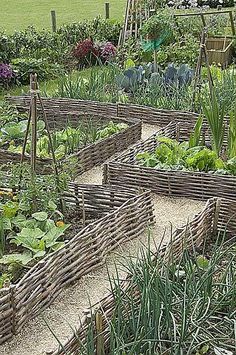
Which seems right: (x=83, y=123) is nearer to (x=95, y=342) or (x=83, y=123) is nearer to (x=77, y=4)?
(x=95, y=342)

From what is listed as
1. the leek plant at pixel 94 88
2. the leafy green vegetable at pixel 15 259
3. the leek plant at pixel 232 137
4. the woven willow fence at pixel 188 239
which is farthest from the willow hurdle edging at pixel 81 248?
the leek plant at pixel 94 88

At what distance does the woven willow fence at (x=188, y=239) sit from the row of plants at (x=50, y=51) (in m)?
5.79

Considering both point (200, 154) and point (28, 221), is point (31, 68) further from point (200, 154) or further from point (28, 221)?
point (28, 221)

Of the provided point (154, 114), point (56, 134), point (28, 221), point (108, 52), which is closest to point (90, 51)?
point (108, 52)

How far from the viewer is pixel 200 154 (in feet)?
17.4

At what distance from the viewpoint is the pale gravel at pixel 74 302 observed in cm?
336

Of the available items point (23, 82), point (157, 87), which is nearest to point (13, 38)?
point (23, 82)

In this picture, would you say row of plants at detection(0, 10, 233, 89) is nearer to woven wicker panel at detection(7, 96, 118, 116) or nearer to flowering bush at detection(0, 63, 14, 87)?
flowering bush at detection(0, 63, 14, 87)

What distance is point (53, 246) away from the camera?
4027 mm

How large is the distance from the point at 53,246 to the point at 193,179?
1.51 metres

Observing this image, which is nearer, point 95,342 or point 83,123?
point 95,342

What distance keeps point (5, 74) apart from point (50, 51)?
6.68ft

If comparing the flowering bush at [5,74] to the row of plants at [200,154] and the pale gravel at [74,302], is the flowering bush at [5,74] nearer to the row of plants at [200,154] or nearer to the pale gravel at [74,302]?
the row of plants at [200,154]

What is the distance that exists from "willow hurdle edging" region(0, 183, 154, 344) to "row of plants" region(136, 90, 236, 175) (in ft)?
2.32
